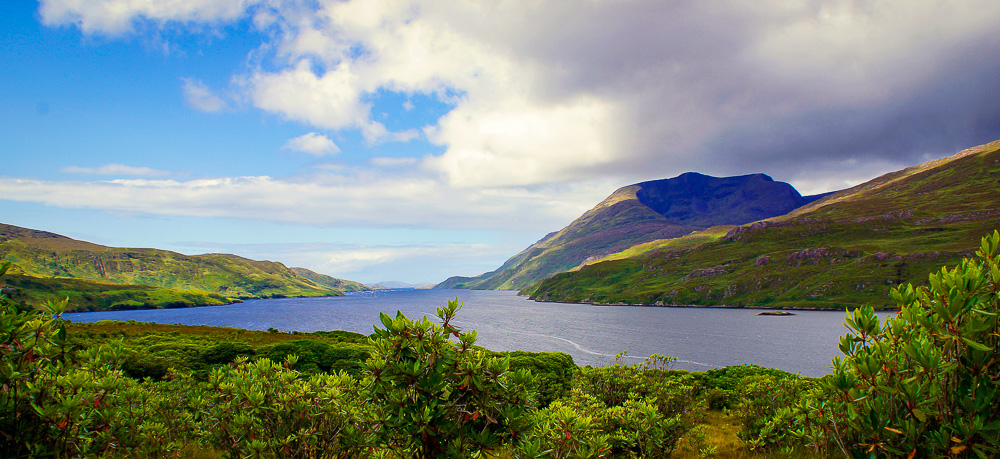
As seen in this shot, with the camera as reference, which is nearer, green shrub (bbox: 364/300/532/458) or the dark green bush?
green shrub (bbox: 364/300/532/458)

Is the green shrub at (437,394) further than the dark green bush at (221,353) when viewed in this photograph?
No

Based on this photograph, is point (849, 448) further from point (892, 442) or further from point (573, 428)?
point (573, 428)

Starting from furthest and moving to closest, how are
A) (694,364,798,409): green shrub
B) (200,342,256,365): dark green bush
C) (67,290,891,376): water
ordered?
(67,290,891,376): water, (200,342,256,365): dark green bush, (694,364,798,409): green shrub

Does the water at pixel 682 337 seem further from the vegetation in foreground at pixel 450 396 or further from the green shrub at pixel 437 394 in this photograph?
the green shrub at pixel 437 394

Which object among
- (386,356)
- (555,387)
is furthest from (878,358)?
(555,387)

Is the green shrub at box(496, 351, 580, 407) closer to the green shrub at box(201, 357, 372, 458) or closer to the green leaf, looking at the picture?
the green shrub at box(201, 357, 372, 458)

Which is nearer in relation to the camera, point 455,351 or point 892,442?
point 892,442

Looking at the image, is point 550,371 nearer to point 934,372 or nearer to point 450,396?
point 450,396

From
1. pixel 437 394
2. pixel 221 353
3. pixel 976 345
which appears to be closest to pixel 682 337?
pixel 221 353

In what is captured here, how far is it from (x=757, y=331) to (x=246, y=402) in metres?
141

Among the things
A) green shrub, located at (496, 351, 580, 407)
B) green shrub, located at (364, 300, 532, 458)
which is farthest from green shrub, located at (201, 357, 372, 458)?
green shrub, located at (496, 351, 580, 407)

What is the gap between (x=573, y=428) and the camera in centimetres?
589

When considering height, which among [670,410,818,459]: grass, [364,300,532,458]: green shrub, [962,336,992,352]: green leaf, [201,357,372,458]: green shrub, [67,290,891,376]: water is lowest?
[67,290,891,376]: water

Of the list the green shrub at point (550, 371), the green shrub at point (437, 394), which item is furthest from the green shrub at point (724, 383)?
the green shrub at point (437, 394)
